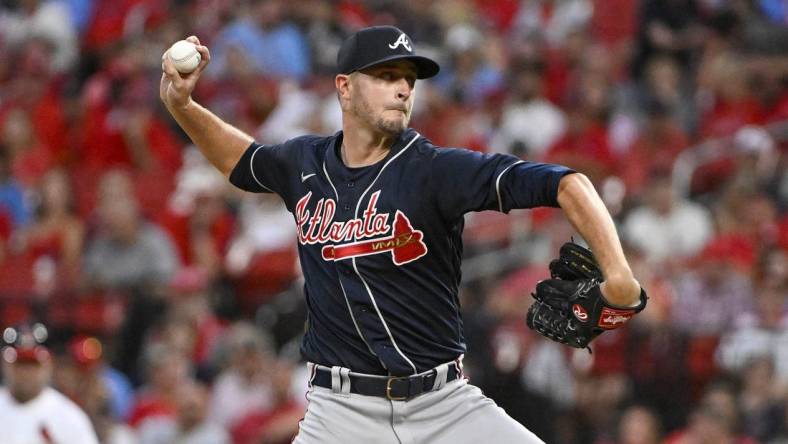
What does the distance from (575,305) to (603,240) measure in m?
0.26

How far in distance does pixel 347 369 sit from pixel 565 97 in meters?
7.85

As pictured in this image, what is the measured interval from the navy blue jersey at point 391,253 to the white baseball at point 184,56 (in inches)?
24.6

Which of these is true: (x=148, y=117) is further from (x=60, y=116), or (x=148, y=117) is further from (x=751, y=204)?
(x=751, y=204)

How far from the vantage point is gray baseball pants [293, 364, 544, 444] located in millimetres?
4730

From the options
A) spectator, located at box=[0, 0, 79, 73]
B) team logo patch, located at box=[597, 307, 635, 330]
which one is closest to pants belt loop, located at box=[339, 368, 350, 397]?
team logo patch, located at box=[597, 307, 635, 330]

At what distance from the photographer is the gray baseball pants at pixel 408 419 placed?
15.5 ft

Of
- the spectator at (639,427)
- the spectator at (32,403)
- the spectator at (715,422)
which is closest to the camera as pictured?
the spectator at (32,403)

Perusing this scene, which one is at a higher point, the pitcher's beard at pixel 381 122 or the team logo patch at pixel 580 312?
the pitcher's beard at pixel 381 122

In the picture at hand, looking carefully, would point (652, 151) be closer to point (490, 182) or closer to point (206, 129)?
point (206, 129)

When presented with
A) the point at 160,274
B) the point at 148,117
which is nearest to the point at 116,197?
the point at 160,274

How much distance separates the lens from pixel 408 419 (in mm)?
4777

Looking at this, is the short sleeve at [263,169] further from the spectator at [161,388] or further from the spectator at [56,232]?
the spectator at [56,232]

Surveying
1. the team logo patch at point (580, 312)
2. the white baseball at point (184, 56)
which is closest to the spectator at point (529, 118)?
the white baseball at point (184, 56)

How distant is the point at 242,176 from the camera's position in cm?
531
